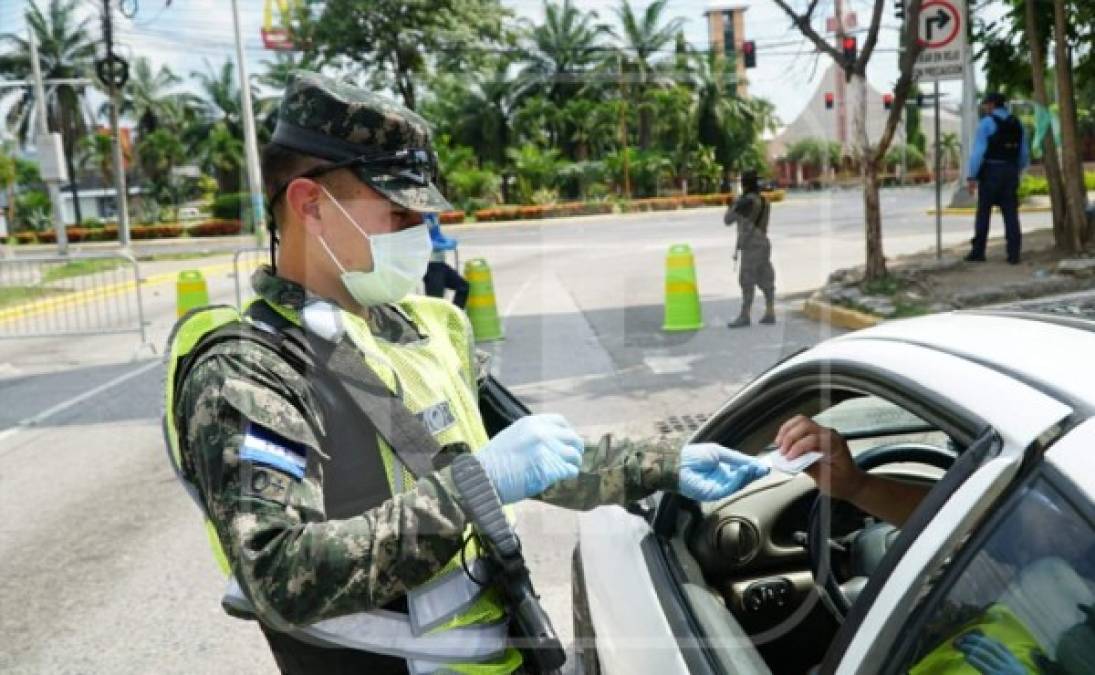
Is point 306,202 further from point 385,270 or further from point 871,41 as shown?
point 871,41

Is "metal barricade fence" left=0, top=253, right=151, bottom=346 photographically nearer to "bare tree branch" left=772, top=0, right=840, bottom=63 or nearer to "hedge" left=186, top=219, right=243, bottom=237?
"bare tree branch" left=772, top=0, right=840, bottom=63

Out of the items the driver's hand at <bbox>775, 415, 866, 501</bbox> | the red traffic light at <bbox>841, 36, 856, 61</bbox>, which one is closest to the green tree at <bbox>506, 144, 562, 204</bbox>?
the red traffic light at <bbox>841, 36, 856, 61</bbox>

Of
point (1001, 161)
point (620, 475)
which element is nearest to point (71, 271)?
point (1001, 161)

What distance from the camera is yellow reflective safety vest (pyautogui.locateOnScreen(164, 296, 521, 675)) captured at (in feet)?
5.54

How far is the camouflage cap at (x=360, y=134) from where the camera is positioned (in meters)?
1.78

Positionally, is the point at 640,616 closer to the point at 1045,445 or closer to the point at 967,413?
the point at 967,413

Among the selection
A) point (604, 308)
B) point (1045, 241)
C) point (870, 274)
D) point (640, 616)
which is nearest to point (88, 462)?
point (640, 616)

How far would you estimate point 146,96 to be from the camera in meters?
64.2

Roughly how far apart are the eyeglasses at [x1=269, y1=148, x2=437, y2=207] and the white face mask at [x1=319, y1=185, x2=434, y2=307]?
0.15 feet

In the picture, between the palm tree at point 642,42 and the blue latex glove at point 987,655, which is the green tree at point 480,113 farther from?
the blue latex glove at point 987,655

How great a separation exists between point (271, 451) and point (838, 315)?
377 inches

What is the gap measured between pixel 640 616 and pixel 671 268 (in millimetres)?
8786

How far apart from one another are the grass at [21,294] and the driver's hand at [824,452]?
16.2 metres

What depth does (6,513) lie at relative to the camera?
18.9 feet
